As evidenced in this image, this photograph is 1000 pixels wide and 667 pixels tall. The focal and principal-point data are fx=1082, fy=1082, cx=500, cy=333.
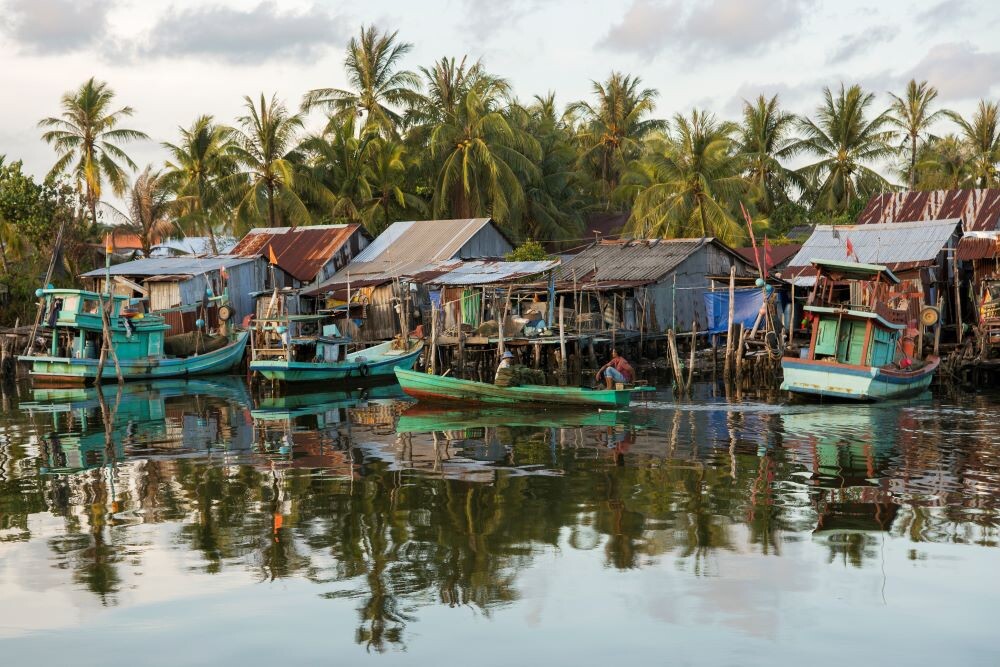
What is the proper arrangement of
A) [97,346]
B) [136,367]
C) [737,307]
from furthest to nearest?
[737,307]
[97,346]
[136,367]

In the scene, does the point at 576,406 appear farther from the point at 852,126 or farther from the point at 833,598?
the point at 852,126

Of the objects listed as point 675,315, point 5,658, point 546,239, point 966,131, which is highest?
point 966,131

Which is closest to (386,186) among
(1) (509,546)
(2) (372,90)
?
(2) (372,90)

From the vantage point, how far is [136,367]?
104 feet

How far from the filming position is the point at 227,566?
35.8ft

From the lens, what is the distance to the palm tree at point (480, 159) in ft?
139

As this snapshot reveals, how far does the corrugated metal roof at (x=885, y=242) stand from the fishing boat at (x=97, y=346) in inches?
748

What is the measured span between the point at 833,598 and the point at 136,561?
6.87 m

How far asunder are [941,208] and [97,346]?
2694 centimetres

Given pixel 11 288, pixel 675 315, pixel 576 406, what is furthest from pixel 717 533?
pixel 11 288

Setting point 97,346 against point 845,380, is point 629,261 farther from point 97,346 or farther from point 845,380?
point 97,346

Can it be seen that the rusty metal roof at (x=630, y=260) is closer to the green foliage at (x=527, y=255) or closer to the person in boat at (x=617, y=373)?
the green foliage at (x=527, y=255)

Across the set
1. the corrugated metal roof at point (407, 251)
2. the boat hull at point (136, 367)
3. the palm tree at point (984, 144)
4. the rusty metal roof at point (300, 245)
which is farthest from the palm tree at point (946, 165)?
the boat hull at point (136, 367)

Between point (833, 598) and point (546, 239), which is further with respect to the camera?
point (546, 239)
